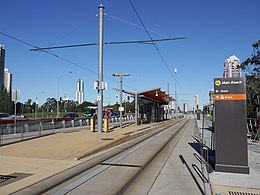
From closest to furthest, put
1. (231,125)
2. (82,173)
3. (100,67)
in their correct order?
(82,173), (231,125), (100,67)

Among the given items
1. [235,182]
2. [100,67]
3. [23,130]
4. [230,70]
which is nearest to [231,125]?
[235,182]

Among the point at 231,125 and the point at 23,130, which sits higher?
the point at 231,125

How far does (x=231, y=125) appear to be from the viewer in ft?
29.9

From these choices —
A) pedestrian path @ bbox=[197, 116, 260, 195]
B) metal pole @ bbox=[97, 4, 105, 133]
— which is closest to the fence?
metal pole @ bbox=[97, 4, 105, 133]

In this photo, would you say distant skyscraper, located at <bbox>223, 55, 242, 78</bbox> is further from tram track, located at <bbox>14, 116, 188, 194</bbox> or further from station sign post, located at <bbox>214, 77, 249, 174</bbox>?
tram track, located at <bbox>14, 116, 188, 194</bbox>

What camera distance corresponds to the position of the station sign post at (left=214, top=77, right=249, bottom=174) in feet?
29.3

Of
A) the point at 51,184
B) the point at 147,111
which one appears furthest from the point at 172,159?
the point at 147,111

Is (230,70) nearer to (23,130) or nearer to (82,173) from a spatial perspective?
(82,173)

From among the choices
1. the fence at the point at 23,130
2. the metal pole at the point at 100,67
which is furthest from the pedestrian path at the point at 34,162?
the metal pole at the point at 100,67

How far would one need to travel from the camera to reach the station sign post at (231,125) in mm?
8922

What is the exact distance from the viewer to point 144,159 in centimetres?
1171

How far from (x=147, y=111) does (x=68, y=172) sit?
3855cm

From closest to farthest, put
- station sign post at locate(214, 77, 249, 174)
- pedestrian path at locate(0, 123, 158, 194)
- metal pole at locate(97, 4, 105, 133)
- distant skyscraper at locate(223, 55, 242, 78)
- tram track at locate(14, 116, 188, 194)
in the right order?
Answer: 1. tram track at locate(14, 116, 188, 194)
2. pedestrian path at locate(0, 123, 158, 194)
3. station sign post at locate(214, 77, 249, 174)
4. distant skyscraper at locate(223, 55, 242, 78)
5. metal pole at locate(97, 4, 105, 133)

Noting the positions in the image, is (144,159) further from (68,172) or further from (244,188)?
(244,188)
